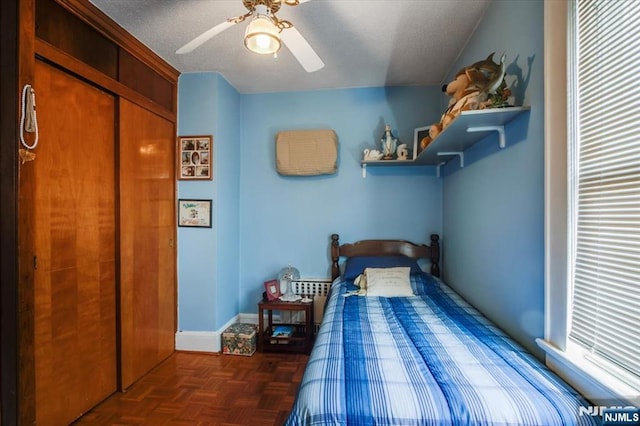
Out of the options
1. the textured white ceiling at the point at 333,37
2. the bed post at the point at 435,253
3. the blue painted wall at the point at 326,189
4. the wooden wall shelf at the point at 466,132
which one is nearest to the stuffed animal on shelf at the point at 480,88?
the wooden wall shelf at the point at 466,132

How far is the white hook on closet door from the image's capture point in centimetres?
153

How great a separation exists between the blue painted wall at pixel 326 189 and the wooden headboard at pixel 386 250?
0.09 m

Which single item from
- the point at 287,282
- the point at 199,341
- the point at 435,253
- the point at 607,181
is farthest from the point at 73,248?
the point at 435,253

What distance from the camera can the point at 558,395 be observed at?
110 cm

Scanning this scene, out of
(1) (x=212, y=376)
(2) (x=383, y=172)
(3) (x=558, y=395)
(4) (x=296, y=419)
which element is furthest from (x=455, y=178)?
(1) (x=212, y=376)

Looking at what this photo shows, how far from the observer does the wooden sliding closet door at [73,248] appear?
167 centimetres

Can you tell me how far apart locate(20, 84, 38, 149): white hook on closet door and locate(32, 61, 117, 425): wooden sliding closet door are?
10 centimetres

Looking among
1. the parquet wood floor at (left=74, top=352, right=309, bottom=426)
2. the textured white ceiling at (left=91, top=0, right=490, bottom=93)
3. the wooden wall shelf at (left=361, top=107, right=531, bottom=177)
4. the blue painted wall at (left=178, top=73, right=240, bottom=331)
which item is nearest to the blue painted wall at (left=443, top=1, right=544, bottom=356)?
the wooden wall shelf at (left=361, top=107, right=531, bottom=177)

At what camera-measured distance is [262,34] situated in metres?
1.42

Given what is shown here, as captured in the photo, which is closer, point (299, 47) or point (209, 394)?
point (299, 47)

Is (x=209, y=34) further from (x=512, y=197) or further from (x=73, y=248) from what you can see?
(x=512, y=197)

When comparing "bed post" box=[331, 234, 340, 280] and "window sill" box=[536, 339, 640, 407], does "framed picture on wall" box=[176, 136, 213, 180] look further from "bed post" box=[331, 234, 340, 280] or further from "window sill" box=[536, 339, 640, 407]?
"window sill" box=[536, 339, 640, 407]

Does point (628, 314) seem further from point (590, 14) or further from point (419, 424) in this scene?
point (590, 14)

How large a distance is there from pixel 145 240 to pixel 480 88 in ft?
8.44
